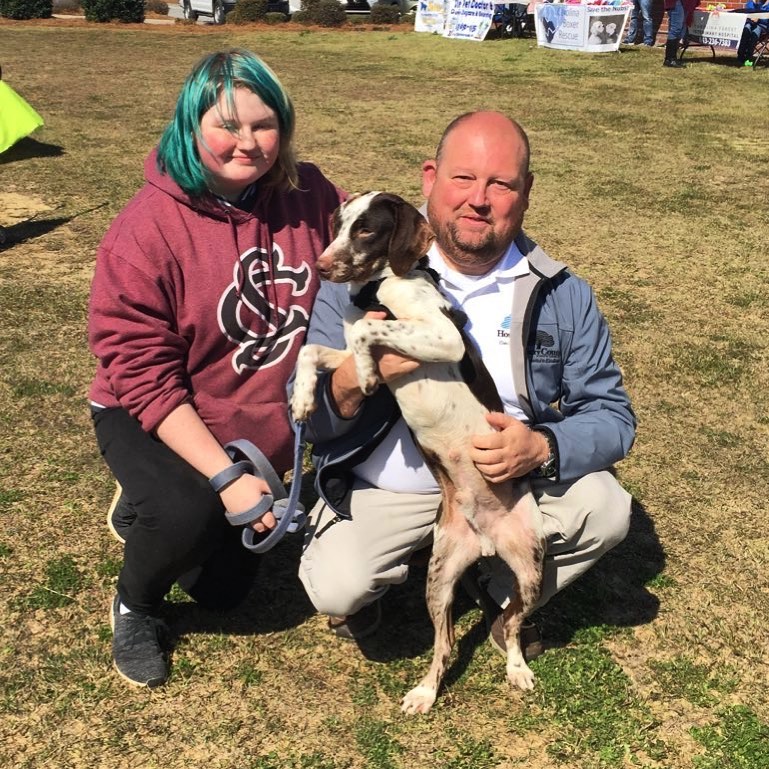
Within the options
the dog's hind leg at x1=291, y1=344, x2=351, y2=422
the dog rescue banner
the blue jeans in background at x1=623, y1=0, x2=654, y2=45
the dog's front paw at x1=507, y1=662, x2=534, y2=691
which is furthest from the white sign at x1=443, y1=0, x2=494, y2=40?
the dog's front paw at x1=507, y1=662, x2=534, y2=691

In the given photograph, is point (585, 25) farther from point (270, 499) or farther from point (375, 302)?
point (270, 499)

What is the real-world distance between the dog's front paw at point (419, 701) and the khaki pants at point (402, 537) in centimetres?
36

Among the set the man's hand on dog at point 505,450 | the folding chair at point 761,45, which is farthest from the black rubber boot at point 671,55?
the man's hand on dog at point 505,450

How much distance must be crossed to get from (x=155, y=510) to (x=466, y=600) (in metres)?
1.49

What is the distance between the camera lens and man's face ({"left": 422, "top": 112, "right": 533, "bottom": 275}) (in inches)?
112

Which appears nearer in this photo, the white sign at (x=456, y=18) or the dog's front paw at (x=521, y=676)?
the dog's front paw at (x=521, y=676)

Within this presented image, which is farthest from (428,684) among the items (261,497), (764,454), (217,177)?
(764,454)

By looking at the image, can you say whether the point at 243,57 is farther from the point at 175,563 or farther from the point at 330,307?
the point at 175,563

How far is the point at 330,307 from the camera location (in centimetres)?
306

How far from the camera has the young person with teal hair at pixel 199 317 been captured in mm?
2748

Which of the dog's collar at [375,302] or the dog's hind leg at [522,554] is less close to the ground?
the dog's collar at [375,302]

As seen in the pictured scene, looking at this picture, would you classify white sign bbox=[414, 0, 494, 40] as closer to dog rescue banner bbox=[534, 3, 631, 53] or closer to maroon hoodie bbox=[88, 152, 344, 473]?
dog rescue banner bbox=[534, 3, 631, 53]

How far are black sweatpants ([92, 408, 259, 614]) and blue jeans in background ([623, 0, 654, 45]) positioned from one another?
842 inches

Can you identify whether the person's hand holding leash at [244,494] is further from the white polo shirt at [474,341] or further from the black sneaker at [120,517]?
the black sneaker at [120,517]
